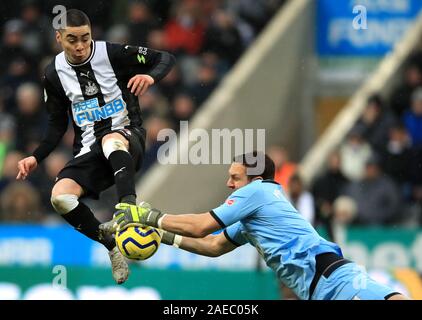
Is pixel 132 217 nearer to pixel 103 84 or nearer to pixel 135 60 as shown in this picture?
pixel 103 84

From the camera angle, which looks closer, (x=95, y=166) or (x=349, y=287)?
(x=349, y=287)

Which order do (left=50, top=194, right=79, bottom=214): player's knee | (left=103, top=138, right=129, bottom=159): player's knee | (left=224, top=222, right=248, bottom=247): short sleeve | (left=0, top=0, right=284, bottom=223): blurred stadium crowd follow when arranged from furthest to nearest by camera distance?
1. (left=0, top=0, right=284, bottom=223): blurred stadium crowd
2. (left=224, top=222, right=248, bottom=247): short sleeve
3. (left=50, top=194, right=79, bottom=214): player's knee
4. (left=103, top=138, right=129, bottom=159): player's knee

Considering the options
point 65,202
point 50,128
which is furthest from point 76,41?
point 65,202

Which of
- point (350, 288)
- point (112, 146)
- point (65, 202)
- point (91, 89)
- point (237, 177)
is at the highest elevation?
point (91, 89)

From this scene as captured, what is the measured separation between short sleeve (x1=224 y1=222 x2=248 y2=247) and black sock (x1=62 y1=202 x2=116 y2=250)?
975 millimetres

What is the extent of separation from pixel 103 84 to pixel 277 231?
181cm

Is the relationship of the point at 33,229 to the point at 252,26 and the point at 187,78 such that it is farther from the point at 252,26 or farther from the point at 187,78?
the point at 252,26

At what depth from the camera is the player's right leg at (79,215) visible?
9.31 meters

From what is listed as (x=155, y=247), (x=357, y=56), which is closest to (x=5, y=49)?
(x=357, y=56)

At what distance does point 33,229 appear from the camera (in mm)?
14945

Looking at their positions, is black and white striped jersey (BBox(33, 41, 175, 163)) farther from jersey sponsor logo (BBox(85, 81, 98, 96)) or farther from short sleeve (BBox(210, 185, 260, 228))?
short sleeve (BBox(210, 185, 260, 228))

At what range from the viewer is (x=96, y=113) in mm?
9430

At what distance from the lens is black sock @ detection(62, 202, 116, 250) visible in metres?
9.42

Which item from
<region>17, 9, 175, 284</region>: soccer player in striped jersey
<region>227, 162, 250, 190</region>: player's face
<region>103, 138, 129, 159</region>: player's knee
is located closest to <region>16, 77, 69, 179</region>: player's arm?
<region>17, 9, 175, 284</region>: soccer player in striped jersey
